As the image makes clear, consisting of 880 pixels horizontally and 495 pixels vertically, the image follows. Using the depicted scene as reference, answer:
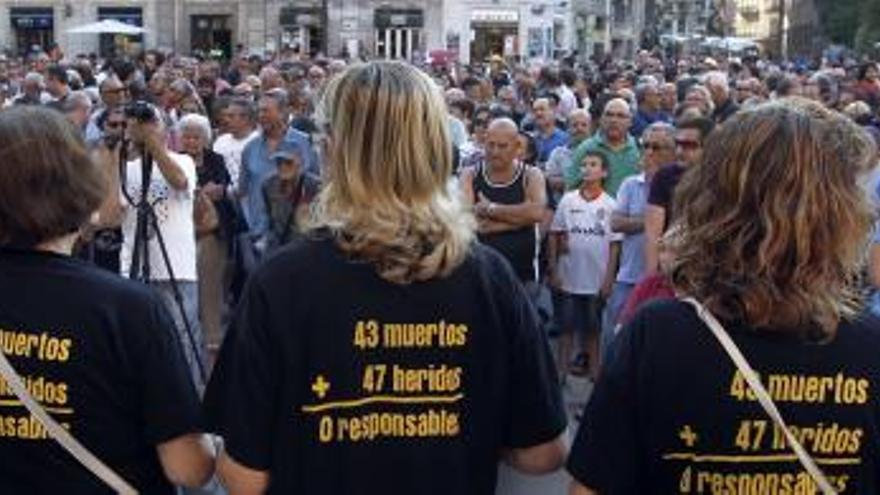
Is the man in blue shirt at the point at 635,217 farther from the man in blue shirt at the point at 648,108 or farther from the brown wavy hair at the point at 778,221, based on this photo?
the brown wavy hair at the point at 778,221

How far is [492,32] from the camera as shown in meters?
52.0

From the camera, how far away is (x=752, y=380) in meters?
2.49

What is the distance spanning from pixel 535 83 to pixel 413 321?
16.0 meters

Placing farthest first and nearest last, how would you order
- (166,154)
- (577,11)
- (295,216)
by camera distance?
(577,11) < (295,216) < (166,154)

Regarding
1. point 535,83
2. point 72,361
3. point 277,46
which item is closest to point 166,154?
point 72,361

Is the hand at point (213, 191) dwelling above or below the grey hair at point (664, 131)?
below

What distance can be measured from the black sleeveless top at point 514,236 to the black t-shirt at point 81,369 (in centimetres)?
496

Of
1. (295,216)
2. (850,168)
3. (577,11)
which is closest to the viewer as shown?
(850,168)

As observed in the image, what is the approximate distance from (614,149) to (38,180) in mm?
6716

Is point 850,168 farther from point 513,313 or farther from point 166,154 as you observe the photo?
point 166,154

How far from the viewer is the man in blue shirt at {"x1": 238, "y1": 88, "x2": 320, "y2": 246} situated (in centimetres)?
866

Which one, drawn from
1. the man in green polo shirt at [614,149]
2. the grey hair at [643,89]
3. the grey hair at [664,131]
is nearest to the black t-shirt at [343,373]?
the grey hair at [664,131]

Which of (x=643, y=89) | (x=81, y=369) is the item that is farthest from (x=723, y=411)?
(x=643, y=89)

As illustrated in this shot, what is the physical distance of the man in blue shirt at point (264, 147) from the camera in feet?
28.4
